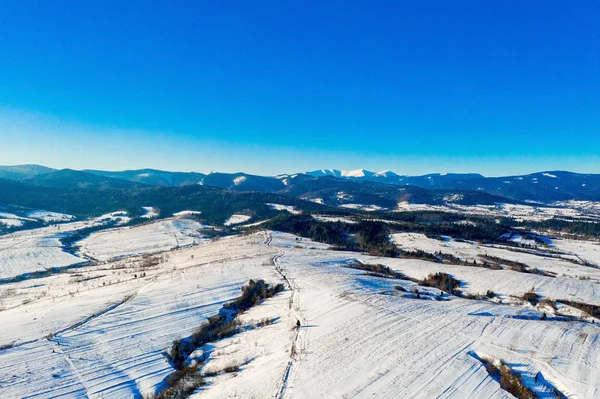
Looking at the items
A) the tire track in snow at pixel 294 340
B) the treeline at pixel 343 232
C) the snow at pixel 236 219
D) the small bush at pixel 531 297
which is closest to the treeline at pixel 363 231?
the treeline at pixel 343 232

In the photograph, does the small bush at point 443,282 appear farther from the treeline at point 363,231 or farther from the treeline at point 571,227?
the treeline at point 571,227

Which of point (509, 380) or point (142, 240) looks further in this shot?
point (142, 240)

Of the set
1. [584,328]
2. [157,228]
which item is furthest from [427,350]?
[157,228]

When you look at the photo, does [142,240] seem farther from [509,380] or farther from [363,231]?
[509,380]

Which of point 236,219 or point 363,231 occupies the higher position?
point 363,231

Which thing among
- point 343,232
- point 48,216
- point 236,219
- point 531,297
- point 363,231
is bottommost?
point 48,216

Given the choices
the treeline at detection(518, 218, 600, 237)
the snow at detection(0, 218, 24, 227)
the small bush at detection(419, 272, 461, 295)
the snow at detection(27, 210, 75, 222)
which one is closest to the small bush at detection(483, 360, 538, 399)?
the small bush at detection(419, 272, 461, 295)

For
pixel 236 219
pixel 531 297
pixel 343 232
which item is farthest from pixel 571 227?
pixel 236 219
